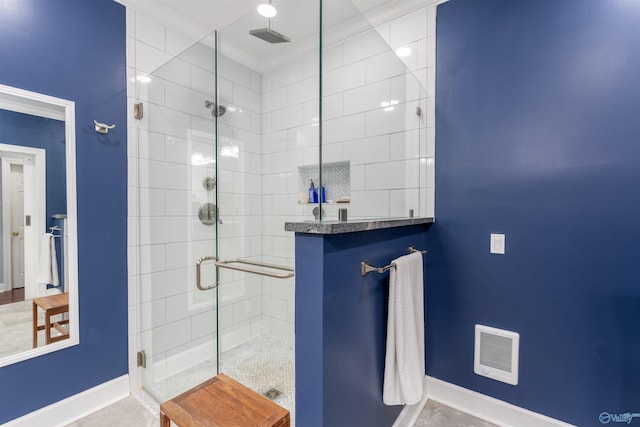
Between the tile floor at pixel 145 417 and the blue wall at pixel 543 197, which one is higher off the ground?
the blue wall at pixel 543 197

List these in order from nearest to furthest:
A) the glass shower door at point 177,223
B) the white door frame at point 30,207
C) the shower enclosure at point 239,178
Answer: the white door frame at point 30,207 → the shower enclosure at point 239,178 → the glass shower door at point 177,223

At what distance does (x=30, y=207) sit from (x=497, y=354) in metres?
2.77

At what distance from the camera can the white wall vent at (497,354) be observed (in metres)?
1.63

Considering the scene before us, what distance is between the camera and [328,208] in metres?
1.18

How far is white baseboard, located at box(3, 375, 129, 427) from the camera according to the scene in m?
1.51

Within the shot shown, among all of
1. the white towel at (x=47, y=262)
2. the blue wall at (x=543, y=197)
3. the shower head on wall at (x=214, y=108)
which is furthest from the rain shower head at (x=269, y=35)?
the white towel at (x=47, y=262)

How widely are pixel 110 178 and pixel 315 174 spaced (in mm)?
1305

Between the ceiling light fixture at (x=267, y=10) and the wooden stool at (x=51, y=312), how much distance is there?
1941 mm

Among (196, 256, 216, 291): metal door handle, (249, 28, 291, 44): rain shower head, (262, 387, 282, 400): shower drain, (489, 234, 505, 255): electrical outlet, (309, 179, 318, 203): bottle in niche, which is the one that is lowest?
(262, 387, 282, 400): shower drain

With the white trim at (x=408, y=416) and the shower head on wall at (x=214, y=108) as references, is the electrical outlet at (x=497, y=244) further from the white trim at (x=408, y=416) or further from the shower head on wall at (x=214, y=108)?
the shower head on wall at (x=214, y=108)

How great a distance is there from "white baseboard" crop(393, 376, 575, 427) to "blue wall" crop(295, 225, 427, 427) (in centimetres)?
60

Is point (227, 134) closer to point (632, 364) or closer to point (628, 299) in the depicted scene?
point (628, 299)

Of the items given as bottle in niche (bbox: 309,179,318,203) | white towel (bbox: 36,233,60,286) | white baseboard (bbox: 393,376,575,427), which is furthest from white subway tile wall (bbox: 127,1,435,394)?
white baseboard (bbox: 393,376,575,427)

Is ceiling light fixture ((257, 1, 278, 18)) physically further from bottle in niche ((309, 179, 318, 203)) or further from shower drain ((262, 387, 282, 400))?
shower drain ((262, 387, 282, 400))
